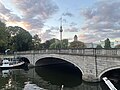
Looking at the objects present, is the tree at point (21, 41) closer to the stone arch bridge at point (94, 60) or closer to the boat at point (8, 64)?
the boat at point (8, 64)

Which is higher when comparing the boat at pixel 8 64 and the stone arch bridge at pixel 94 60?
the stone arch bridge at pixel 94 60

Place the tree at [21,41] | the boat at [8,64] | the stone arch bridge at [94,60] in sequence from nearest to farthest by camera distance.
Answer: the stone arch bridge at [94,60] → the boat at [8,64] → the tree at [21,41]

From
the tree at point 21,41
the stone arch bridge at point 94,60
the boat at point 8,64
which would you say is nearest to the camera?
the stone arch bridge at point 94,60

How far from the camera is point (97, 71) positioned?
1159 inches

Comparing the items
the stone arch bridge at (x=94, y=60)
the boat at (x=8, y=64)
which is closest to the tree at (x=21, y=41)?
the boat at (x=8, y=64)

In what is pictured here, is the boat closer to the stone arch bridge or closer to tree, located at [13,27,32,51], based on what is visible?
the stone arch bridge

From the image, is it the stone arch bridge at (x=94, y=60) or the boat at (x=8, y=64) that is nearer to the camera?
the stone arch bridge at (x=94, y=60)

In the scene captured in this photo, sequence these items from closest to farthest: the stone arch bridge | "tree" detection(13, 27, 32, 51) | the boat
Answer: the stone arch bridge, the boat, "tree" detection(13, 27, 32, 51)

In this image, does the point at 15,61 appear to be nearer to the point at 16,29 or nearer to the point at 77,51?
the point at 77,51

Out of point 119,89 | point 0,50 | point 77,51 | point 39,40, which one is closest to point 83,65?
point 77,51

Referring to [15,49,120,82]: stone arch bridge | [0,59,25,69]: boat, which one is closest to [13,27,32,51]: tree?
[0,59,25,69]: boat

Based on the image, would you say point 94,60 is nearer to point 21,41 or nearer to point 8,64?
point 8,64

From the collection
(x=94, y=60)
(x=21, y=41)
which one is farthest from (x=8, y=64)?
(x=21, y=41)

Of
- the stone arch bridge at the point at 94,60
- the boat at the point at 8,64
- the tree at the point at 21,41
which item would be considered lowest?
the boat at the point at 8,64
